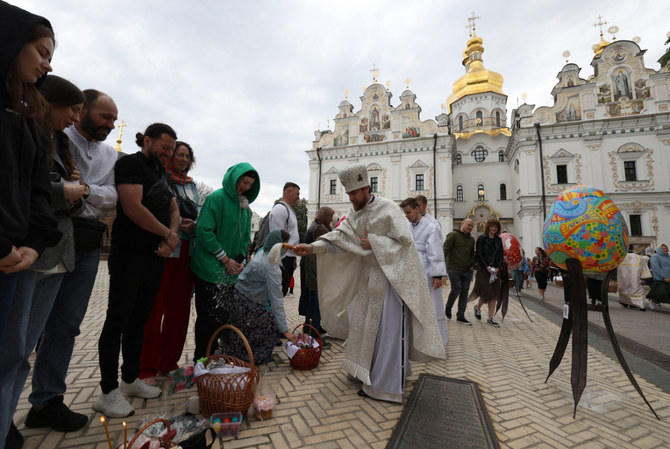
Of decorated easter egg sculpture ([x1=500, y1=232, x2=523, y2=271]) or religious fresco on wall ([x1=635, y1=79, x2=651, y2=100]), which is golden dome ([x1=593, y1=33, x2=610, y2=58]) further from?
decorated easter egg sculpture ([x1=500, y1=232, x2=523, y2=271])

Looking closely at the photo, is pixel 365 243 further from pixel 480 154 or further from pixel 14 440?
pixel 480 154

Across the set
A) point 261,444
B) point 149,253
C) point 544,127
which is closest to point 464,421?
point 261,444

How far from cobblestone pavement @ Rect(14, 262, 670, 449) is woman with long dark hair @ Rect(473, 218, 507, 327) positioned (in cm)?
194

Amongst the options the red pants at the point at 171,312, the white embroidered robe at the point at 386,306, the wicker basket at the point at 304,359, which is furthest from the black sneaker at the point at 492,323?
the red pants at the point at 171,312

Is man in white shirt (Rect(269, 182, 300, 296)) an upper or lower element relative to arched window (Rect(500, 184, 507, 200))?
lower

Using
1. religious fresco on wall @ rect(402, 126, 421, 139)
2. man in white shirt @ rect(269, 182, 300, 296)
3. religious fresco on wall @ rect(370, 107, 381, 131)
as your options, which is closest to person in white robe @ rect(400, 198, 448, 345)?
man in white shirt @ rect(269, 182, 300, 296)

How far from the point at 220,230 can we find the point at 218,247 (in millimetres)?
224

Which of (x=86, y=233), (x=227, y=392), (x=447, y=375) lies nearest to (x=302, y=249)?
(x=227, y=392)

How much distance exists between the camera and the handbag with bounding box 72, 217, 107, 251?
185cm

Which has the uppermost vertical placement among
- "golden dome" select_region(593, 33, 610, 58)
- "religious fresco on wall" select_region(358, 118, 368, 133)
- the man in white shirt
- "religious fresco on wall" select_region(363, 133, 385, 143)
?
"golden dome" select_region(593, 33, 610, 58)

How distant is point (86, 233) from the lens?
6.19 ft

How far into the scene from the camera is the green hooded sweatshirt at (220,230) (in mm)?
2767

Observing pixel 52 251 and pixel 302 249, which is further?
pixel 302 249

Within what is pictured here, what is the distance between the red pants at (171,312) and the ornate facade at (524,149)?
2382cm
